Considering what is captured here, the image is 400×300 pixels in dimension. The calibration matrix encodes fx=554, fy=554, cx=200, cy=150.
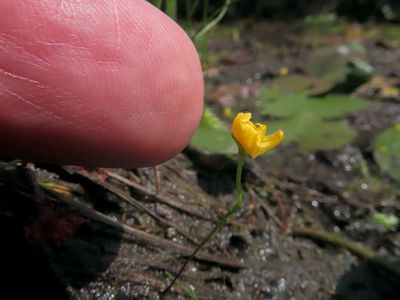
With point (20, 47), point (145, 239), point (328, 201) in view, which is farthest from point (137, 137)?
point (328, 201)

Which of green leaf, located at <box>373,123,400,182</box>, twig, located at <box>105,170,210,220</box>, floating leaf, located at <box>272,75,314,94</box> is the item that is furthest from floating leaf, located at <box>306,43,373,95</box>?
twig, located at <box>105,170,210,220</box>

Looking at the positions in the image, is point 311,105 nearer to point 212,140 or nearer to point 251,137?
point 212,140

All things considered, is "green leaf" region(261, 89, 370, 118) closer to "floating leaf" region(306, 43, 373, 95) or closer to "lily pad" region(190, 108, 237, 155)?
"floating leaf" region(306, 43, 373, 95)

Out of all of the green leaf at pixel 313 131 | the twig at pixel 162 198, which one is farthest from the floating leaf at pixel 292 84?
the twig at pixel 162 198

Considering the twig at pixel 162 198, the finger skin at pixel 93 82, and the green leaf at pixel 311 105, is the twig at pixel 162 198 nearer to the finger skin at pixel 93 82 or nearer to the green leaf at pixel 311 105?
the finger skin at pixel 93 82

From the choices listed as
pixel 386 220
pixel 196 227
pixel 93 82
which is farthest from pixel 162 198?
pixel 386 220
